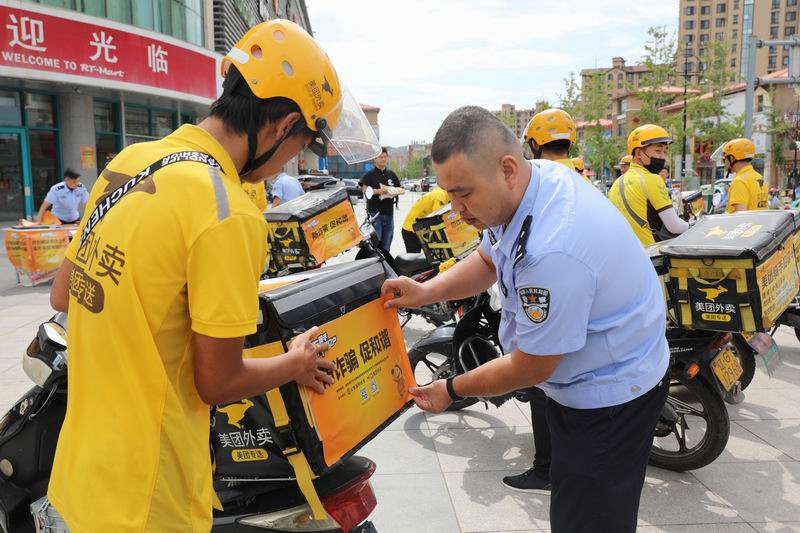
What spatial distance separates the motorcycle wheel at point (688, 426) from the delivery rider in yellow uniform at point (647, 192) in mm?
1545

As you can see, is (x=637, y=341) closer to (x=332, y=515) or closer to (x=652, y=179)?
(x=332, y=515)

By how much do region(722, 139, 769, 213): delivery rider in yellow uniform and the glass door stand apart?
55.8 ft

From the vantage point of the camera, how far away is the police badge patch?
1.70 meters

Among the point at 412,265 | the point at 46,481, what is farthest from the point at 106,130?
the point at 46,481

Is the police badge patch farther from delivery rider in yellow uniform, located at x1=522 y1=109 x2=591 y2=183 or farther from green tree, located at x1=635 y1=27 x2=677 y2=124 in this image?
green tree, located at x1=635 y1=27 x2=677 y2=124

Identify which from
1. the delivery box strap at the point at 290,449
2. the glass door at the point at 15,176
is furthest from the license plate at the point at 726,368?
the glass door at the point at 15,176

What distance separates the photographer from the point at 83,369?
1.40 m

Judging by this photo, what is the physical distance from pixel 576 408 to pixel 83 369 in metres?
1.39

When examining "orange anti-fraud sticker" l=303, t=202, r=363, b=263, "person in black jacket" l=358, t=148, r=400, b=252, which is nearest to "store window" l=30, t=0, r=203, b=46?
"person in black jacket" l=358, t=148, r=400, b=252

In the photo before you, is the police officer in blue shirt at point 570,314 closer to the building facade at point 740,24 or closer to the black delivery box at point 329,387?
the black delivery box at point 329,387

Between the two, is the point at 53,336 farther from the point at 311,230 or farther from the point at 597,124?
the point at 597,124

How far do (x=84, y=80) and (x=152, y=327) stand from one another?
16.9 metres

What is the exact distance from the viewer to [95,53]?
1586 cm

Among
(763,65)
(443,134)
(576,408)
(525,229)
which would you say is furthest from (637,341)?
(763,65)
